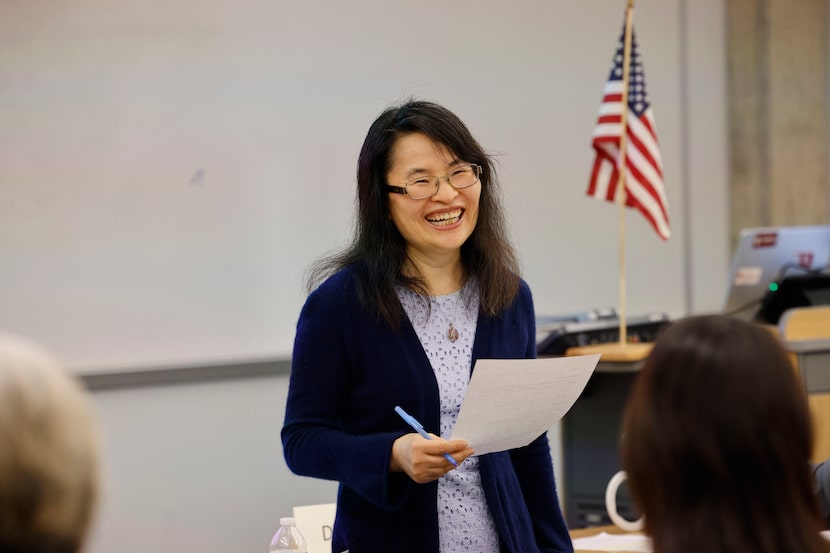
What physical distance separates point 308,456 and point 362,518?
0.55 ft

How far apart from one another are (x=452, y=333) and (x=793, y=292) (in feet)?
8.50

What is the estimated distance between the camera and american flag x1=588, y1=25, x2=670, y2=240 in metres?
4.32

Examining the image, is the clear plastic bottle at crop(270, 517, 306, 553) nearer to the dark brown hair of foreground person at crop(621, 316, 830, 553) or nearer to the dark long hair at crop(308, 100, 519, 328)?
the dark long hair at crop(308, 100, 519, 328)

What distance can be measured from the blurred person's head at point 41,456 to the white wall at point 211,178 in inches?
137

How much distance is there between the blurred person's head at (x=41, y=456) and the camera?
78 centimetres

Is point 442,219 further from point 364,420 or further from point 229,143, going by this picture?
point 229,143

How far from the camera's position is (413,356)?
1.88m

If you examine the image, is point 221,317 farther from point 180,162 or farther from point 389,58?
point 389,58

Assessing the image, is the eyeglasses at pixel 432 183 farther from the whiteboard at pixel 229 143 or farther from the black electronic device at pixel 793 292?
the black electronic device at pixel 793 292

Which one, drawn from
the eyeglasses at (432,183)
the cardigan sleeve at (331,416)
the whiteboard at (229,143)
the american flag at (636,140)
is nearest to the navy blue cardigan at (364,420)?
the cardigan sleeve at (331,416)

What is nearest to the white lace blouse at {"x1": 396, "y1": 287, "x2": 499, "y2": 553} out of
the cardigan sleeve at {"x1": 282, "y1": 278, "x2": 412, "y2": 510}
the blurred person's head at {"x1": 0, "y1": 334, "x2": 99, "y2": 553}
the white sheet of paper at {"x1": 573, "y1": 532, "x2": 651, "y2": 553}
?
the cardigan sleeve at {"x1": 282, "y1": 278, "x2": 412, "y2": 510}

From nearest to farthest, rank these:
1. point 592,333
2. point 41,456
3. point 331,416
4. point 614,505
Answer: point 41,456, point 331,416, point 614,505, point 592,333

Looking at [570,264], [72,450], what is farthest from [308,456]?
[570,264]

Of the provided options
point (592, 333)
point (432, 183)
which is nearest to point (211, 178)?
point (592, 333)
